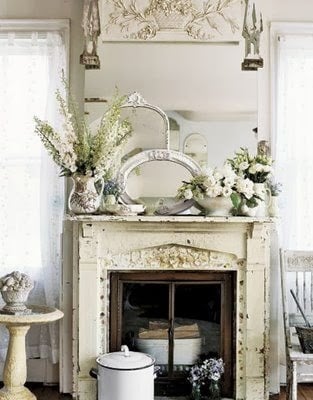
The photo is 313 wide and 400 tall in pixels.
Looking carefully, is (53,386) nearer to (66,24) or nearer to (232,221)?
(232,221)

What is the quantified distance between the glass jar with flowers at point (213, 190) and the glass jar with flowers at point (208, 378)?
0.95 m

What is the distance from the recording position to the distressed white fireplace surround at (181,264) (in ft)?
12.3

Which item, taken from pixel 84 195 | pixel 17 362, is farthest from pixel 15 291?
pixel 84 195

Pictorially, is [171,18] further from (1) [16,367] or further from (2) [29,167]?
(1) [16,367]

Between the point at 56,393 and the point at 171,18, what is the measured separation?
2.66 meters

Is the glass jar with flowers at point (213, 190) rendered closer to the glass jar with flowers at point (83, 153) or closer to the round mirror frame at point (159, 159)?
the round mirror frame at point (159, 159)

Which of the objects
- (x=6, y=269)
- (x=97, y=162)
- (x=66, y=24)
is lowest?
(x=6, y=269)

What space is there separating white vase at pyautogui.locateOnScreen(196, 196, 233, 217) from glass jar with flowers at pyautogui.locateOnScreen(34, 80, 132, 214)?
64 cm

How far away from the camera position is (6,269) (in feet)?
13.3

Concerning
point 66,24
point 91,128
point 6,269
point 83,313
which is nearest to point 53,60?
point 66,24

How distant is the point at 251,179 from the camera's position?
3.78m

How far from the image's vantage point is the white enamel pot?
11.1 feet

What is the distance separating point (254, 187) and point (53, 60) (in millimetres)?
1630

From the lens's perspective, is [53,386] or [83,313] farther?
[53,386]
